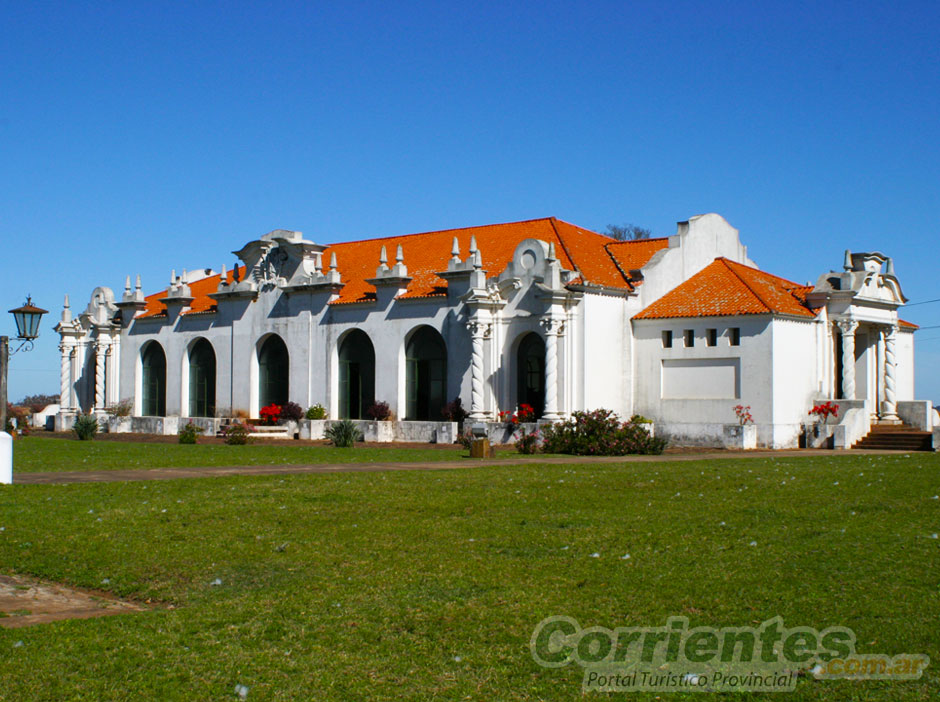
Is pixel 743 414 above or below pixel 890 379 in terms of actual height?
below

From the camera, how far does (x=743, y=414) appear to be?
3334cm

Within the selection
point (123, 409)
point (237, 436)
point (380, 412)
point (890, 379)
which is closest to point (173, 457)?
point (237, 436)

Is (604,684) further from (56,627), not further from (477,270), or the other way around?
(477,270)

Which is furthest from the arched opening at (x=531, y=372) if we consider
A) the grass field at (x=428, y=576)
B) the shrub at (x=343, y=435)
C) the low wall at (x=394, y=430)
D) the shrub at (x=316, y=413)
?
the grass field at (x=428, y=576)

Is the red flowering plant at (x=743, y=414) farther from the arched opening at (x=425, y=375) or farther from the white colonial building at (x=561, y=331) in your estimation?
the arched opening at (x=425, y=375)

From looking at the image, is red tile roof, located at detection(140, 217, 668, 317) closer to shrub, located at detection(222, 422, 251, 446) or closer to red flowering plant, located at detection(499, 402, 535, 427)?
red flowering plant, located at detection(499, 402, 535, 427)

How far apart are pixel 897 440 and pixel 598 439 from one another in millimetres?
11108

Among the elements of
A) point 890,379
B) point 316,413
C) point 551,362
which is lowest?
point 316,413

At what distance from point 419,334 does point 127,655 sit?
106 feet

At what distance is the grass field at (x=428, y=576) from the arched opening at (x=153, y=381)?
34894mm

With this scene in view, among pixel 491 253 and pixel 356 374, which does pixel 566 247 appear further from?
pixel 356 374

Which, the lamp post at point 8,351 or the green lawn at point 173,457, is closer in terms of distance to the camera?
the lamp post at point 8,351

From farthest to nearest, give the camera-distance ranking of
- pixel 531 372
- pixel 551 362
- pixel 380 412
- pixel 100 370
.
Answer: pixel 100 370 < pixel 380 412 < pixel 531 372 < pixel 551 362

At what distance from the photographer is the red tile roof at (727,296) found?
3406 centimetres
